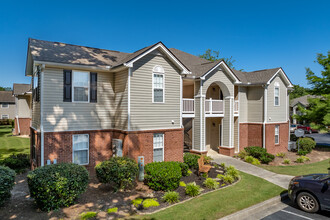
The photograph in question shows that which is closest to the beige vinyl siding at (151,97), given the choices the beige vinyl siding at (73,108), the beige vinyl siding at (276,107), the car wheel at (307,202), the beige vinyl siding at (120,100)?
the beige vinyl siding at (120,100)

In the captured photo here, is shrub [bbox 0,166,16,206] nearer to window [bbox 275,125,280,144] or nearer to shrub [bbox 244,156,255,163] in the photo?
shrub [bbox 244,156,255,163]

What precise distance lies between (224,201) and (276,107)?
1475 cm

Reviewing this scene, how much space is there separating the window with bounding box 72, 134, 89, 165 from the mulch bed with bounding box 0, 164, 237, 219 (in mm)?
1506

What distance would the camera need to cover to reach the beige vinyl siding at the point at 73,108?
11.6 meters

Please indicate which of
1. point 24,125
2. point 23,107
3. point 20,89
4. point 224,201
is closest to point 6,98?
point 20,89

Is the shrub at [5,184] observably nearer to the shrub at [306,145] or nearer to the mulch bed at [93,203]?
the mulch bed at [93,203]

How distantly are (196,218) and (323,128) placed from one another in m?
21.2

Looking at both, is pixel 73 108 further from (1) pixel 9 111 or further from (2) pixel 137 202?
(1) pixel 9 111

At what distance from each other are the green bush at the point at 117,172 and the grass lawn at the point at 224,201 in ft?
8.31

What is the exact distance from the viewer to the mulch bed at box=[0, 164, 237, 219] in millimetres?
7844

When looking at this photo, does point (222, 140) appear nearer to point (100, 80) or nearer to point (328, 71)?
point (100, 80)

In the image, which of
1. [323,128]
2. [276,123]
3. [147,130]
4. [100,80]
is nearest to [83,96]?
[100,80]

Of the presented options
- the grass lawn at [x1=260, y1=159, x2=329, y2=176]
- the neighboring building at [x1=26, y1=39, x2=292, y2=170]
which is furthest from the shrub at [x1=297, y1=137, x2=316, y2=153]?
the neighboring building at [x1=26, y1=39, x2=292, y2=170]

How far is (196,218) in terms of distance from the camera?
7770 millimetres
